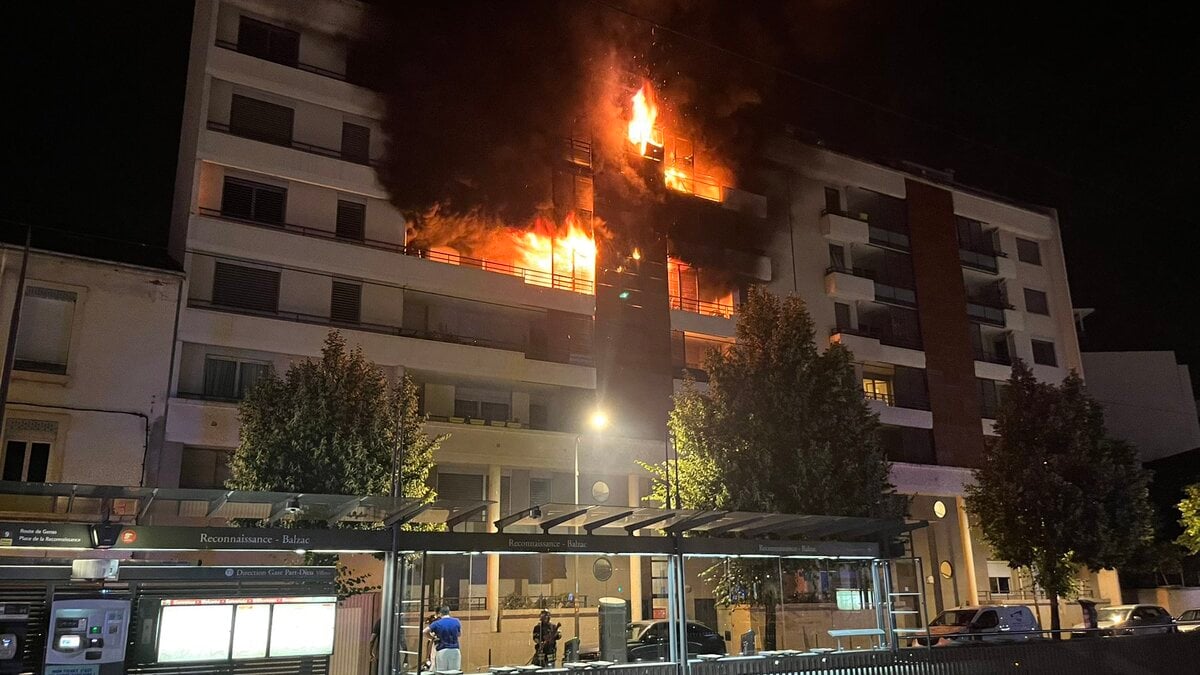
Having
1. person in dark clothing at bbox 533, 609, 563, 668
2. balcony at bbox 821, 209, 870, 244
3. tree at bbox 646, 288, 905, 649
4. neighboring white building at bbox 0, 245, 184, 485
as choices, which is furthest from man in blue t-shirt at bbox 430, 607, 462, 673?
balcony at bbox 821, 209, 870, 244

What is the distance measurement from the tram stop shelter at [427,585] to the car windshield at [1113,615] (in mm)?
21624

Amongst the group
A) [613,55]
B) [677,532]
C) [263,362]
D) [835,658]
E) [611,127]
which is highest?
→ [613,55]

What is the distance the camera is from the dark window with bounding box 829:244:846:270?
143 feet

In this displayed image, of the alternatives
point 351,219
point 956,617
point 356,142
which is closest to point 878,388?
point 956,617

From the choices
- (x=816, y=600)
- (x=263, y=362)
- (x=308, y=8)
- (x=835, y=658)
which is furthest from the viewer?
(x=308, y=8)

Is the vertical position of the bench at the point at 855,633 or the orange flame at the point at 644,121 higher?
the orange flame at the point at 644,121

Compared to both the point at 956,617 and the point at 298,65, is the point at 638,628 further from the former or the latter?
the point at 298,65

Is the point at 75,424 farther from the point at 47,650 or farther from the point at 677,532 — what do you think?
the point at 677,532

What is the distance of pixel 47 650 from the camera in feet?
38.6

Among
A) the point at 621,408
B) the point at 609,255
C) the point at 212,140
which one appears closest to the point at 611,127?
the point at 609,255

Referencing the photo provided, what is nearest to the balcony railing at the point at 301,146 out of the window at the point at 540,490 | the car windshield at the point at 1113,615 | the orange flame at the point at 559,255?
the orange flame at the point at 559,255

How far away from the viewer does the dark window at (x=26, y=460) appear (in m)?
24.0

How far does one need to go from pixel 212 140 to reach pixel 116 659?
21.7 meters

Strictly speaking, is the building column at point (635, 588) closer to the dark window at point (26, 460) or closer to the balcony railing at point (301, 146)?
the dark window at point (26, 460)
